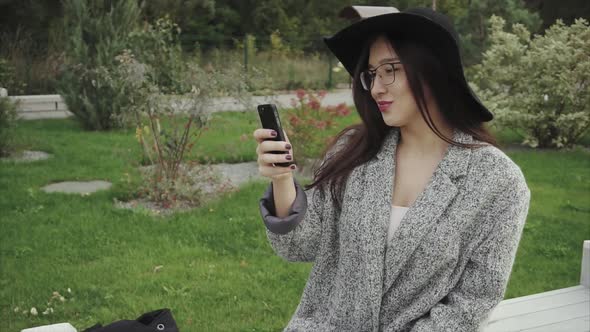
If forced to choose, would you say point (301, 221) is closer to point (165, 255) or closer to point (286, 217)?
point (286, 217)

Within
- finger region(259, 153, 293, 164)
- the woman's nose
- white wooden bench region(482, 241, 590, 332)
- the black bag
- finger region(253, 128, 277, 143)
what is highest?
the woman's nose

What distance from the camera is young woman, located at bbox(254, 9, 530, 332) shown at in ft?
6.05

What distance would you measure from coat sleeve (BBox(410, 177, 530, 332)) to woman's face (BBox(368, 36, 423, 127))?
342 millimetres

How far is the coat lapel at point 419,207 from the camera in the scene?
6.09 ft

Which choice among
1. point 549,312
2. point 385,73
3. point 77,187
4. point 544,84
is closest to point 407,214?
point 385,73

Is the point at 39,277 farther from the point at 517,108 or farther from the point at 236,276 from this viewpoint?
the point at 517,108

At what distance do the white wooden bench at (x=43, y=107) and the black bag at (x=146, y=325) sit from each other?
10448 millimetres

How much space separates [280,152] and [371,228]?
34cm

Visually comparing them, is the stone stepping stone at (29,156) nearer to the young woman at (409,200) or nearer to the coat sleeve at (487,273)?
the young woman at (409,200)

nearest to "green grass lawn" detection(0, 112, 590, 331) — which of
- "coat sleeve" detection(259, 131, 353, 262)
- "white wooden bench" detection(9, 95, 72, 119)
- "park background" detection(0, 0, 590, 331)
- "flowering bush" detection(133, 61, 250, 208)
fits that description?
"park background" detection(0, 0, 590, 331)

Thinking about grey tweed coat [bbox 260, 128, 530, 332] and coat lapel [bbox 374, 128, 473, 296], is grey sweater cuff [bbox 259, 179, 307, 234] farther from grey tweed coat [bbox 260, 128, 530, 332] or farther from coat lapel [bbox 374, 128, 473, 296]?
coat lapel [bbox 374, 128, 473, 296]

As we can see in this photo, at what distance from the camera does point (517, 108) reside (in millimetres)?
8945

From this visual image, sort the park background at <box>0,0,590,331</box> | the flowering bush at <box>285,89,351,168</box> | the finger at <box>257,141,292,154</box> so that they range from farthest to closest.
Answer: the flowering bush at <box>285,89,351,168</box> < the park background at <box>0,0,590,331</box> < the finger at <box>257,141,292,154</box>

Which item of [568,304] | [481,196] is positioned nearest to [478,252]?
[481,196]
